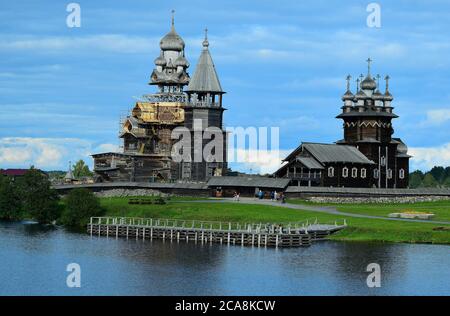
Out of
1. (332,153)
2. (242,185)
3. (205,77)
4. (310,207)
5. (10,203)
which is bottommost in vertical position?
(310,207)

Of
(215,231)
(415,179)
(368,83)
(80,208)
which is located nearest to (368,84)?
(368,83)

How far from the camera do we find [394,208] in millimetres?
100938

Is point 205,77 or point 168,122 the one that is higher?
point 205,77

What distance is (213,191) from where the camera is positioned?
Result: 368ft

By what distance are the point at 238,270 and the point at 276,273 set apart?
282 cm

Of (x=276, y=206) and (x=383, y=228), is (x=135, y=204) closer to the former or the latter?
(x=276, y=206)

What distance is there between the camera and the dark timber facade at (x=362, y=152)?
115 m

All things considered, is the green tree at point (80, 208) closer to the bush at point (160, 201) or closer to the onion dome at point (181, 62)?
the bush at point (160, 201)

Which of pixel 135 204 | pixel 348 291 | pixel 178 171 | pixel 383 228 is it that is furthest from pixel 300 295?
pixel 178 171

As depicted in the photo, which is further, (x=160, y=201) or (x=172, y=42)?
(x=172, y=42)

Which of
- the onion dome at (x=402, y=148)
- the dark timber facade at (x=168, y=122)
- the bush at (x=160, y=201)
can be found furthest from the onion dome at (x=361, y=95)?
the bush at (x=160, y=201)

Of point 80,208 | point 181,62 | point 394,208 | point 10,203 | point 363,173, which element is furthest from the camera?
point 181,62

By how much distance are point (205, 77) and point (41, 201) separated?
28.6m

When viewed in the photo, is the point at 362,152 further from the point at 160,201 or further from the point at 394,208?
the point at 160,201
